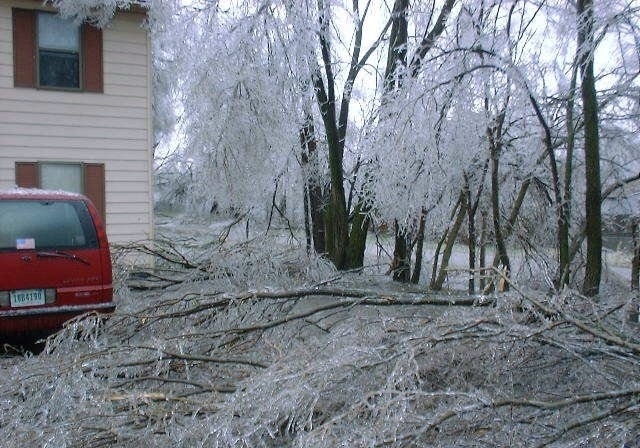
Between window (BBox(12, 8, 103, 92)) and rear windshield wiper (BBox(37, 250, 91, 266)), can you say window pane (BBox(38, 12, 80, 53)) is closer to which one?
window (BBox(12, 8, 103, 92))

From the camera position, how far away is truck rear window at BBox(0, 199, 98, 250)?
5.44 meters

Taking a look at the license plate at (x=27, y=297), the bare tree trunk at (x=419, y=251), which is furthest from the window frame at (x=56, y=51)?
the bare tree trunk at (x=419, y=251)

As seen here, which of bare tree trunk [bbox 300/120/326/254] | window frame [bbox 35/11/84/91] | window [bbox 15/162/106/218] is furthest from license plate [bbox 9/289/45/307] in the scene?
window frame [bbox 35/11/84/91]

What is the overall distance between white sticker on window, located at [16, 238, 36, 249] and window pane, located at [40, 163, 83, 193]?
4.57m

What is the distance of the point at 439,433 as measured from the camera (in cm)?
284

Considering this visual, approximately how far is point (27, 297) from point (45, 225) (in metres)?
0.66

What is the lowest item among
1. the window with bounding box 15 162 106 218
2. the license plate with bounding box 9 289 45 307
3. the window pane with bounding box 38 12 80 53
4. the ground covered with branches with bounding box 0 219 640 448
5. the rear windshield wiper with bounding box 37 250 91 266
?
the ground covered with branches with bounding box 0 219 640 448

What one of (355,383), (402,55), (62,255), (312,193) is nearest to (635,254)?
(402,55)

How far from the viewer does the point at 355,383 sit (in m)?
3.23

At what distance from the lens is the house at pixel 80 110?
9.51 meters

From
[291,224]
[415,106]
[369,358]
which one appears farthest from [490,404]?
[291,224]

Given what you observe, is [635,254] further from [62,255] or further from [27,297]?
[27,297]

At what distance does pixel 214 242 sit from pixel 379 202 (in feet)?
10.5

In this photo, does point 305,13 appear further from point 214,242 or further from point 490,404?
point 490,404
